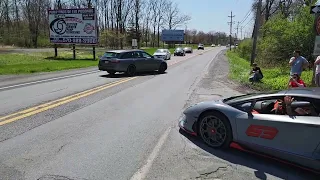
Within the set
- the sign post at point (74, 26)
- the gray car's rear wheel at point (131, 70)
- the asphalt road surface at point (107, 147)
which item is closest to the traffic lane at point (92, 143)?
the asphalt road surface at point (107, 147)

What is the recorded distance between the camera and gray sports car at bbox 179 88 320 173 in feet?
13.9

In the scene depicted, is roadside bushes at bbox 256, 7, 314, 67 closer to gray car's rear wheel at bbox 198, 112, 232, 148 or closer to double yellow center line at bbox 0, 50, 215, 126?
double yellow center line at bbox 0, 50, 215, 126

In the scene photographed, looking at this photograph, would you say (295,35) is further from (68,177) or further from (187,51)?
(187,51)

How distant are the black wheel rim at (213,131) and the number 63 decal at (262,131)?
0.53 m

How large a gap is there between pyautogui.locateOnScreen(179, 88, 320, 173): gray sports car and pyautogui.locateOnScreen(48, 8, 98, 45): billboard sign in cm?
2876

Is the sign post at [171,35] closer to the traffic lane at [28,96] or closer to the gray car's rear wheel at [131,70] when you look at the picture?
the gray car's rear wheel at [131,70]

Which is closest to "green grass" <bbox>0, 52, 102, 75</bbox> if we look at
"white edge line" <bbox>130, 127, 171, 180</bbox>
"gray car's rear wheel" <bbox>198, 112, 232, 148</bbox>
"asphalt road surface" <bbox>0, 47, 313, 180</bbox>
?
"asphalt road surface" <bbox>0, 47, 313, 180</bbox>

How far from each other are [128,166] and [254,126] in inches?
79.3

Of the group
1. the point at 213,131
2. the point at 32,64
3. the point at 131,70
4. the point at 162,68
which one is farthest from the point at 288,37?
the point at 32,64

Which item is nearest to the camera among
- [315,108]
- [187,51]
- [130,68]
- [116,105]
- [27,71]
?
[315,108]

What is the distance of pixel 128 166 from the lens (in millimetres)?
4465

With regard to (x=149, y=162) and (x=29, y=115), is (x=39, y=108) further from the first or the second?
(x=149, y=162)

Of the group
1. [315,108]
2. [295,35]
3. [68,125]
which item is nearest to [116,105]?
[68,125]

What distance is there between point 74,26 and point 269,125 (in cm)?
3126
